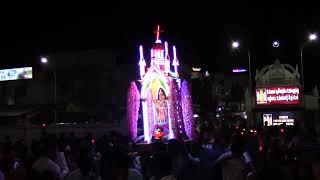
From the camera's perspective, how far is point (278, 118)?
3428 cm

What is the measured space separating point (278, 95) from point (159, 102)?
1311cm

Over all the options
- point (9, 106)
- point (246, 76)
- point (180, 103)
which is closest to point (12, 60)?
point (9, 106)

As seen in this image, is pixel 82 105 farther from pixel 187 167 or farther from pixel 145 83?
pixel 187 167

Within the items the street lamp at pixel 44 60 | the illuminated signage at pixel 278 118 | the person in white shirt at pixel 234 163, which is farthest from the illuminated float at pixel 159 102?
the street lamp at pixel 44 60

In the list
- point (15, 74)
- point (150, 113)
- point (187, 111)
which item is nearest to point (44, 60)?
point (15, 74)

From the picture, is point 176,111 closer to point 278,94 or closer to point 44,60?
point 278,94

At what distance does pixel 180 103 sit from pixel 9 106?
815 inches

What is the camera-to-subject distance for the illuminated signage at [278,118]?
33469 mm

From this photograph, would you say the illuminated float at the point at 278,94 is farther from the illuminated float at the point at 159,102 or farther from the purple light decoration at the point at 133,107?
the purple light decoration at the point at 133,107

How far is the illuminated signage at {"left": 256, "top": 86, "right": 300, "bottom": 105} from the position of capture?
33094mm

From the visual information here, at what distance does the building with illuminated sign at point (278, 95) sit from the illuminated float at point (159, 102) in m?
11.8

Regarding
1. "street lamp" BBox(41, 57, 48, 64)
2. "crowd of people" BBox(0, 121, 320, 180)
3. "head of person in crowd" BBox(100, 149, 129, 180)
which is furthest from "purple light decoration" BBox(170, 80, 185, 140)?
"street lamp" BBox(41, 57, 48, 64)

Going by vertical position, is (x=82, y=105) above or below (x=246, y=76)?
below

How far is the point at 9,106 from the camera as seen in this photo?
1532 inches
